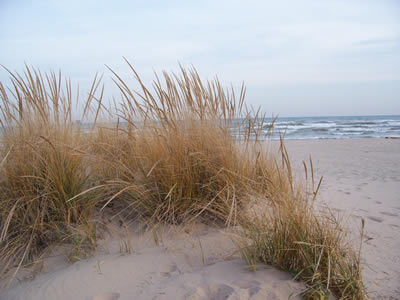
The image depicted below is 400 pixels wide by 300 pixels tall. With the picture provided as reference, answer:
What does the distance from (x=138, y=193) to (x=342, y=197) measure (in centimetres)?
241

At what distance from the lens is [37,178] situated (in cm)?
199

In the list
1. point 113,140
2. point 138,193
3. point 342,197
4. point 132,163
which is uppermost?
point 113,140

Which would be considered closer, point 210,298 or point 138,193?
point 210,298

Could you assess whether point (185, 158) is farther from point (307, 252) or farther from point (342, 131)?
point (342, 131)

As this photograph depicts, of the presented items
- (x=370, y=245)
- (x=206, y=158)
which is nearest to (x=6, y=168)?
(x=206, y=158)

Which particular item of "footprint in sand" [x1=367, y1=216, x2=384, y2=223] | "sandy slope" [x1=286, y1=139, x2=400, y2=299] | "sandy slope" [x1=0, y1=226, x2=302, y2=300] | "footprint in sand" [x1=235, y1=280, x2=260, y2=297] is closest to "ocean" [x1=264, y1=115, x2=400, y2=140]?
"sandy slope" [x1=286, y1=139, x2=400, y2=299]

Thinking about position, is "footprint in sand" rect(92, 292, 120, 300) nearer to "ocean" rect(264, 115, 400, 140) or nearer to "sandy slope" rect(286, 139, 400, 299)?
"sandy slope" rect(286, 139, 400, 299)

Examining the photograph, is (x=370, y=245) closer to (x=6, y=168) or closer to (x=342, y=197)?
(x=342, y=197)

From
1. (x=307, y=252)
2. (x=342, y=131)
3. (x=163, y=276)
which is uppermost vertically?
(x=307, y=252)

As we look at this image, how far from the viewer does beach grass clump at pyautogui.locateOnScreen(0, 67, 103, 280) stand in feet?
6.33

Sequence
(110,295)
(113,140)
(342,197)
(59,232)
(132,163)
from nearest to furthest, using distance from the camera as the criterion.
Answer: (110,295), (59,232), (132,163), (113,140), (342,197)

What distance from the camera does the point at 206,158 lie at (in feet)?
6.66

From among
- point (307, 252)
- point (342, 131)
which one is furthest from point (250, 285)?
point (342, 131)

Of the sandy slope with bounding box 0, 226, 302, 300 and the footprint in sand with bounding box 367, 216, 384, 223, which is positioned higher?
the sandy slope with bounding box 0, 226, 302, 300
